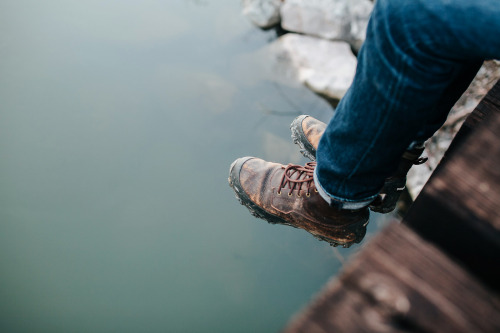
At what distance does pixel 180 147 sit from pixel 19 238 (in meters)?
0.75

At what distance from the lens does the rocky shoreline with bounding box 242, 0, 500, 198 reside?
6.01 feet

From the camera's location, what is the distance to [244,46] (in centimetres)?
195

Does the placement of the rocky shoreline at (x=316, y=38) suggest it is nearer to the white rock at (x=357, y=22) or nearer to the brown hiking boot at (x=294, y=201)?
the white rock at (x=357, y=22)

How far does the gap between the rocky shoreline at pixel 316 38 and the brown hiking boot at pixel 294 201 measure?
0.79 meters

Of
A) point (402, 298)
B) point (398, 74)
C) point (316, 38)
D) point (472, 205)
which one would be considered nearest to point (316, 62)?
point (316, 38)

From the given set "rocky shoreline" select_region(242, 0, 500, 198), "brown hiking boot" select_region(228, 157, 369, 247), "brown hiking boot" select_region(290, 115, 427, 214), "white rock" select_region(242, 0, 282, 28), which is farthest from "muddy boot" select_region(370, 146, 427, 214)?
"white rock" select_region(242, 0, 282, 28)

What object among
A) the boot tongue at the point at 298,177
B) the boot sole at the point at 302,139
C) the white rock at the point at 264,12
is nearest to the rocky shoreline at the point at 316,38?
the white rock at the point at 264,12

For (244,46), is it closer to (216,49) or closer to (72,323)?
(216,49)

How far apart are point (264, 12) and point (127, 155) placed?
1225 mm

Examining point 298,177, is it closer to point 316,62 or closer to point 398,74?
point 398,74

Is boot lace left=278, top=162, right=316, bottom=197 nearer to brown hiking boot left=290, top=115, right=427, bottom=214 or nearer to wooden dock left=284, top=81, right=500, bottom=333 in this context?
brown hiking boot left=290, top=115, right=427, bottom=214

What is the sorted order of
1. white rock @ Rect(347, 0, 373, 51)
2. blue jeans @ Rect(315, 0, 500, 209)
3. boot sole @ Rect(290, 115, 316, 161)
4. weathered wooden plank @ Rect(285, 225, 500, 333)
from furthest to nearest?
white rock @ Rect(347, 0, 373, 51), boot sole @ Rect(290, 115, 316, 161), blue jeans @ Rect(315, 0, 500, 209), weathered wooden plank @ Rect(285, 225, 500, 333)

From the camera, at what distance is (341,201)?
2.94 ft

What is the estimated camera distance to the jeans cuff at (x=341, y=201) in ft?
2.92
